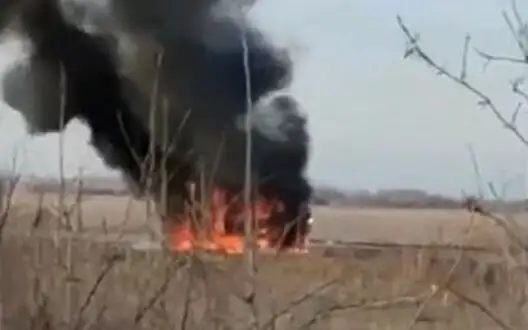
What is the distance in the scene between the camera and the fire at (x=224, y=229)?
4132 millimetres

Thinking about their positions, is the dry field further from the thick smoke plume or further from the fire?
the thick smoke plume

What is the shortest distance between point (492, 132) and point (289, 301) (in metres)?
1.04

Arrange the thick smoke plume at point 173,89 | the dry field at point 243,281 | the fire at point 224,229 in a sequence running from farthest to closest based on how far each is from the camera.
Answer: the thick smoke plume at point 173,89 < the fire at point 224,229 < the dry field at point 243,281

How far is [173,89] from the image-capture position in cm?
496

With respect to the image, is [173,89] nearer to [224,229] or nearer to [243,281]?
[224,229]

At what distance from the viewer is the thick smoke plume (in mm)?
4863

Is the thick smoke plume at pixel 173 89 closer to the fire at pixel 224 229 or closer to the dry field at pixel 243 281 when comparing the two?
the fire at pixel 224 229

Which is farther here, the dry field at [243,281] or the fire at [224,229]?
the fire at [224,229]

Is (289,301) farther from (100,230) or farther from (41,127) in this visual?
(41,127)

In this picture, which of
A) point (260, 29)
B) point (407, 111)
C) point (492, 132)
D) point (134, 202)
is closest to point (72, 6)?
point (260, 29)

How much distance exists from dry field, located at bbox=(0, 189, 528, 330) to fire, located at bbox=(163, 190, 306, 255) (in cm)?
6

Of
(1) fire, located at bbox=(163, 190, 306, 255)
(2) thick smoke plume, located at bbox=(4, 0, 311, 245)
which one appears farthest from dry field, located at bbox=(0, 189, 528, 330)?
(2) thick smoke plume, located at bbox=(4, 0, 311, 245)

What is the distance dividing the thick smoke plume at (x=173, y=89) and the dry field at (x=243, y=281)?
53cm

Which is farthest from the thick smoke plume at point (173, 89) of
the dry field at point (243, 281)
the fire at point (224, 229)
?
the dry field at point (243, 281)
